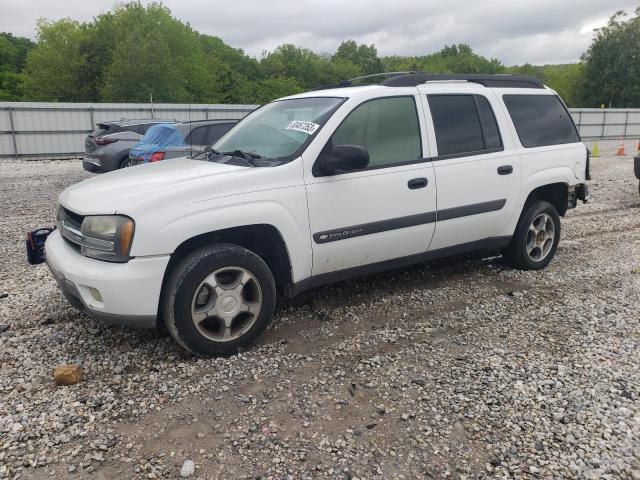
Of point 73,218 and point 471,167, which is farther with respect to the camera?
point 471,167

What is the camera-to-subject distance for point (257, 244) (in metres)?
3.89

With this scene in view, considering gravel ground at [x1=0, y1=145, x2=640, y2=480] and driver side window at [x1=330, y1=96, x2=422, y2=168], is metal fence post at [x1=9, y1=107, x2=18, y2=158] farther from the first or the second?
driver side window at [x1=330, y1=96, x2=422, y2=168]

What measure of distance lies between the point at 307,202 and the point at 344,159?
40cm

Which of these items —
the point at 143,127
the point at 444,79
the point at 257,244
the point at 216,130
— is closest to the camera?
the point at 257,244

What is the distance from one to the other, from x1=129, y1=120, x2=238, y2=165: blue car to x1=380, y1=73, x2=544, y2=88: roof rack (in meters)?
5.34

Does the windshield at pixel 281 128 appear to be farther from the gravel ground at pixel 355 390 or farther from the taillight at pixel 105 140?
the taillight at pixel 105 140

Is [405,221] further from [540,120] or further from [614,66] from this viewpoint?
[614,66]

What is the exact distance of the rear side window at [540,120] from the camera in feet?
17.0

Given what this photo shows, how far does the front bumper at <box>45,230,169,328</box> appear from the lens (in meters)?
3.24

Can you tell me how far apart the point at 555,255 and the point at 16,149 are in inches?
782

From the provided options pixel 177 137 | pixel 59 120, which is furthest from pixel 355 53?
pixel 177 137

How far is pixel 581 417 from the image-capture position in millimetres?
2941

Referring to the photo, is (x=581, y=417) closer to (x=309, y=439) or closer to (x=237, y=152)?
(x=309, y=439)

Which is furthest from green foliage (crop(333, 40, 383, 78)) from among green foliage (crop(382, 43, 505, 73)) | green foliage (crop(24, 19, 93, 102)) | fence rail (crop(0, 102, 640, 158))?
fence rail (crop(0, 102, 640, 158))
